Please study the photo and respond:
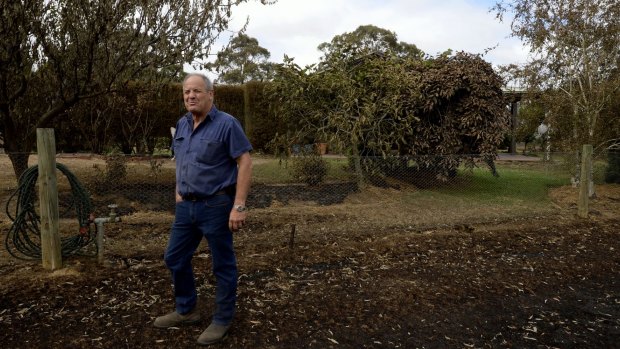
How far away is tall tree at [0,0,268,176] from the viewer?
5.75 metres

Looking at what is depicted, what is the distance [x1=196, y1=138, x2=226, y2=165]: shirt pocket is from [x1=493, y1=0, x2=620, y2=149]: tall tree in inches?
364

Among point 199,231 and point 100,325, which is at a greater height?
point 199,231

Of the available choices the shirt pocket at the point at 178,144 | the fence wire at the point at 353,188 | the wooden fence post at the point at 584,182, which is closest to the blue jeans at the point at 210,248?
the shirt pocket at the point at 178,144

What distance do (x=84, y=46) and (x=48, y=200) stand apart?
9.66ft

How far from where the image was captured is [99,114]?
346 inches

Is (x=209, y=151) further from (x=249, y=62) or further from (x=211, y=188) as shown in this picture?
(x=249, y=62)

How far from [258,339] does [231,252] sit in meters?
0.60

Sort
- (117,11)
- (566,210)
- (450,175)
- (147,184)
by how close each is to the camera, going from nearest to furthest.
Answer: (117,11)
(147,184)
(566,210)
(450,175)

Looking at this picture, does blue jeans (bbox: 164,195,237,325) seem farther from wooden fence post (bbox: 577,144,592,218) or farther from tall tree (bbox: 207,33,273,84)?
tall tree (bbox: 207,33,273,84)

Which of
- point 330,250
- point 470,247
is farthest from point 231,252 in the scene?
point 470,247

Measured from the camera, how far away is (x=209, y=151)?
111 inches

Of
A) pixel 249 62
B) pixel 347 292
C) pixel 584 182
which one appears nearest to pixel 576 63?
pixel 584 182

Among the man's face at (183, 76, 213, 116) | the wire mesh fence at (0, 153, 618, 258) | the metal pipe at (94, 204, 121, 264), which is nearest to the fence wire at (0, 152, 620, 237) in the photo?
the wire mesh fence at (0, 153, 618, 258)

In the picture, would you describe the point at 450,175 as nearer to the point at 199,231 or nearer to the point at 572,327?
the point at 572,327
